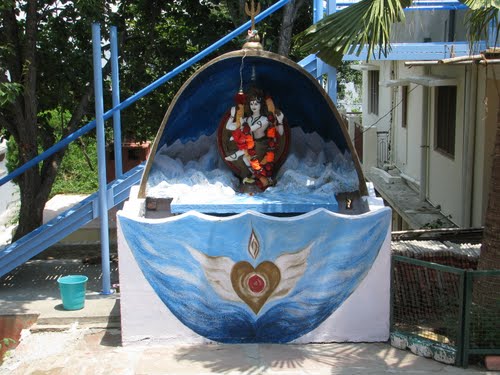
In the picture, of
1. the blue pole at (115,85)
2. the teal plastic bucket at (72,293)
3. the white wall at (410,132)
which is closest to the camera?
the teal plastic bucket at (72,293)

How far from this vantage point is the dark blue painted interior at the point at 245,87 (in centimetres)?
882

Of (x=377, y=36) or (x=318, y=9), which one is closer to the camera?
(x=377, y=36)

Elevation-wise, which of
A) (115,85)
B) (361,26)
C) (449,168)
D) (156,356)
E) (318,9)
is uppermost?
(318,9)

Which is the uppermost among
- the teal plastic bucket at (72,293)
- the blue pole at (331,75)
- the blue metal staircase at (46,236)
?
the blue pole at (331,75)

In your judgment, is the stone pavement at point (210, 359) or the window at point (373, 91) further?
the window at point (373, 91)

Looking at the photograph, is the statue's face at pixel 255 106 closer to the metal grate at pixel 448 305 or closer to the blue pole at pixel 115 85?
the blue pole at pixel 115 85

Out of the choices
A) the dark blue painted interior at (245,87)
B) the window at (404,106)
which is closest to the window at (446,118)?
the window at (404,106)

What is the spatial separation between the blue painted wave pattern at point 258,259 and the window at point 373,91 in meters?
15.6

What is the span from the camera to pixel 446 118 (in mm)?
14250

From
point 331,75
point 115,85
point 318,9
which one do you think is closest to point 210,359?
point 115,85

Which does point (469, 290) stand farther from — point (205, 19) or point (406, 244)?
point (205, 19)

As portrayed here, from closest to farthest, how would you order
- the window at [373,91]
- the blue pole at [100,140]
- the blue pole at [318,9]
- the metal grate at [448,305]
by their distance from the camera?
the metal grate at [448,305] < the blue pole at [100,140] < the blue pole at [318,9] < the window at [373,91]

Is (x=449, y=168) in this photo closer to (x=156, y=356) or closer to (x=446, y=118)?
(x=446, y=118)

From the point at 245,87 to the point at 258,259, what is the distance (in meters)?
2.54
